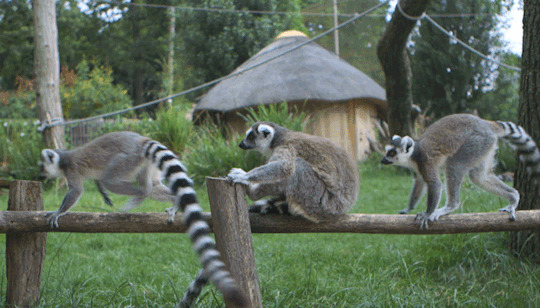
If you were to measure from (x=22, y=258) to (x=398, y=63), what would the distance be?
3944 millimetres

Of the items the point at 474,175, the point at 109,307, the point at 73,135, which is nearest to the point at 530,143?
the point at 474,175

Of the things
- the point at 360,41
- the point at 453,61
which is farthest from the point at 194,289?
the point at 360,41

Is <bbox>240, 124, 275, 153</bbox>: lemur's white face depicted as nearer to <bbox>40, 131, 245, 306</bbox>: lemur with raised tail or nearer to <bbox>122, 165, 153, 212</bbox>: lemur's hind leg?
<bbox>40, 131, 245, 306</bbox>: lemur with raised tail

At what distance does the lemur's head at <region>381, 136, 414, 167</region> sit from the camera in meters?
3.31

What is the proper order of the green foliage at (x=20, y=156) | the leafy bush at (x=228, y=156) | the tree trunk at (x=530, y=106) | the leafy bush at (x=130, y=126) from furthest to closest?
the leafy bush at (x=130, y=126) → the green foliage at (x=20, y=156) → the leafy bush at (x=228, y=156) → the tree trunk at (x=530, y=106)

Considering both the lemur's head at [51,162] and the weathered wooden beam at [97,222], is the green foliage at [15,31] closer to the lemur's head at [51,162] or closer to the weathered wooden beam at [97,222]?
the lemur's head at [51,162]

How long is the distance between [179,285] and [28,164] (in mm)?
6555

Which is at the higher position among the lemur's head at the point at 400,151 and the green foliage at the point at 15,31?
the green foliage at the point at 15,31

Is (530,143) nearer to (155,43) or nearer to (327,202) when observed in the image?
(327,202)

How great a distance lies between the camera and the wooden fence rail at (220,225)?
2352mm

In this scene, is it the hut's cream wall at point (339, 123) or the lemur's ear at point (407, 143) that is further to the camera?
the hut's cream wall at point (339, 123)

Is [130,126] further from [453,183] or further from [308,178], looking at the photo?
[453,183]

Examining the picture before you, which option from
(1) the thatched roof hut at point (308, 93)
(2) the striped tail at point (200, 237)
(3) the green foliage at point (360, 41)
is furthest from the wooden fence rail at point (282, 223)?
(3) the green foliage at point (360, 41)

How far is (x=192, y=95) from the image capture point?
71.3 feet
